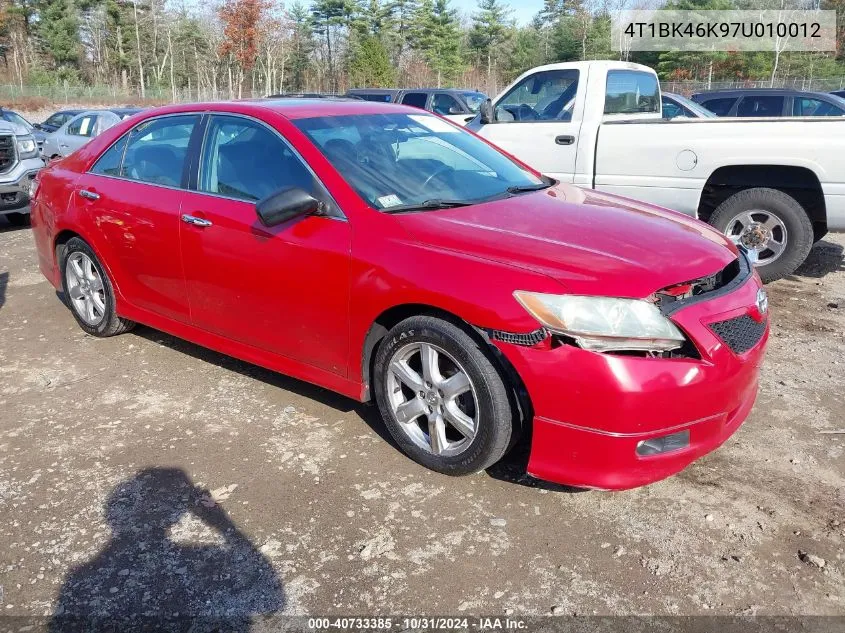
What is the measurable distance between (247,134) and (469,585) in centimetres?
266

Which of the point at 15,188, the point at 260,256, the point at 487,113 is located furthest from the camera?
the point at 15,188

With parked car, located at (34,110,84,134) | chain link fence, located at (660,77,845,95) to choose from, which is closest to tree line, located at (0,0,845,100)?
chain link fence, located at (660,77,845,95)

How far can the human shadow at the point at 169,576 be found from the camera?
249 cm

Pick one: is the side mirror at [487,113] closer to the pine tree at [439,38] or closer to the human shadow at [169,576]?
the human shadow at [169,576]

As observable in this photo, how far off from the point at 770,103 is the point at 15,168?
12.2m

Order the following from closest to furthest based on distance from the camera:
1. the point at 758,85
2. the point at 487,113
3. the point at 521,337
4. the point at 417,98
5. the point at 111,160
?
the point at 521,337
the point at 111,160
the point at 487,113
the point at 417,98
the point at 758,85

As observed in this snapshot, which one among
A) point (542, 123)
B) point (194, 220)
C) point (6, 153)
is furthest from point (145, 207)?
point (6, 153)

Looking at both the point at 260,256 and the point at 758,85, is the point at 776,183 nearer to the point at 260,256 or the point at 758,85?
the point at 260,256

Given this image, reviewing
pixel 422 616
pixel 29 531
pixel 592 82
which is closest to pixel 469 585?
pixel 422 616

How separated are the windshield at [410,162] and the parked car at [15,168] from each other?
22.7 feet

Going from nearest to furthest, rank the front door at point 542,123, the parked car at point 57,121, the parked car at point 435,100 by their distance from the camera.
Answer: the front door at point 542,123
the parked car at point 435,100
the parked car at point 57,121

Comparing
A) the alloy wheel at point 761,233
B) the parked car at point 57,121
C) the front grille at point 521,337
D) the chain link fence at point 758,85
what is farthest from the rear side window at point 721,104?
the chain link fence at point 758,85

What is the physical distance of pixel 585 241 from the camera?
312cm

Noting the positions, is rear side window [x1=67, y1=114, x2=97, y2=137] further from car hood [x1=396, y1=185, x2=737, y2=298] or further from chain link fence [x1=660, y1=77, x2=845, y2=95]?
chain link fence [x1=660, y1=77, x2=845, y2=95]
